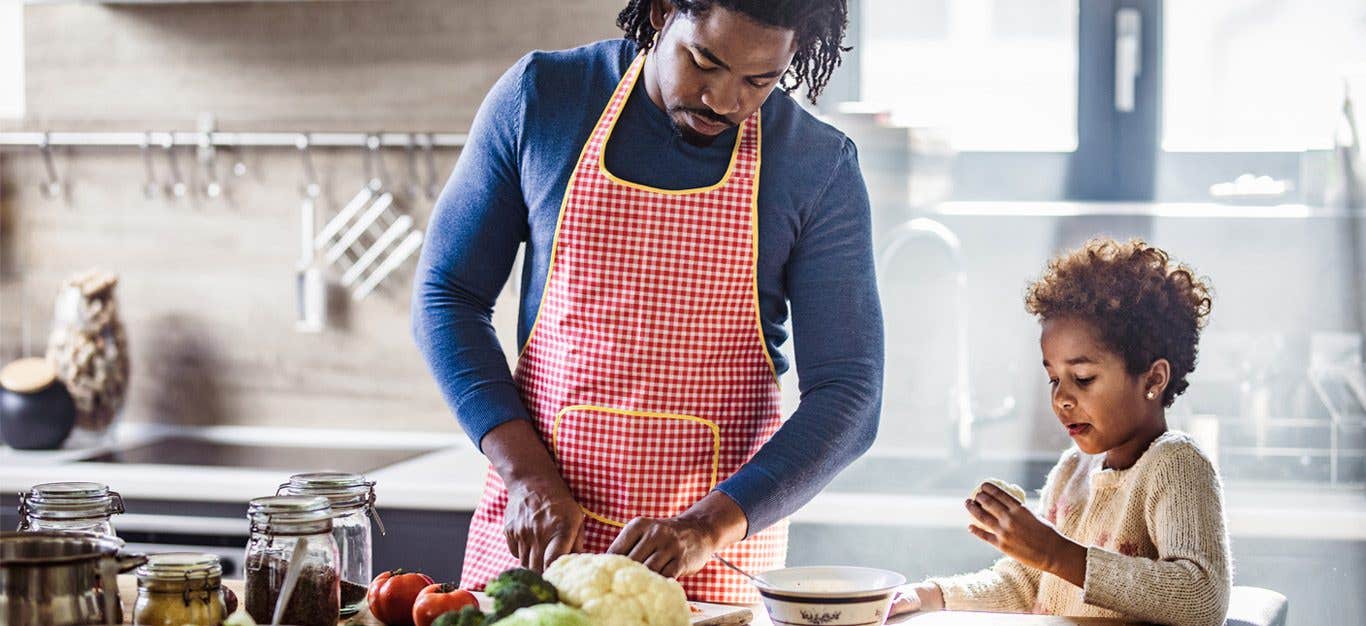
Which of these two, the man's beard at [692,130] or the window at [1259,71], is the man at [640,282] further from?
the window at [1259,71]

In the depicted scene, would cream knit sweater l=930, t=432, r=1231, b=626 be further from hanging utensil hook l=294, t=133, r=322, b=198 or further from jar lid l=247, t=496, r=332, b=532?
hanging utensil hook l=294, t=133, r=322, b=198

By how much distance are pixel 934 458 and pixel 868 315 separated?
38.7 inches

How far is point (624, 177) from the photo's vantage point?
5.32ft

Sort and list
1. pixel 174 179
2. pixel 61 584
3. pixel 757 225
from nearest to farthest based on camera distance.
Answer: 1. pixel 61 584
2. pixel 757 225
3. pixel 174 179

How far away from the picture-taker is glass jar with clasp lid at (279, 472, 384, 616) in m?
1.33

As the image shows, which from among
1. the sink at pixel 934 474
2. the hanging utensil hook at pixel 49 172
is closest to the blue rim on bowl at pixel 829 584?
the sink at pixel 934 474

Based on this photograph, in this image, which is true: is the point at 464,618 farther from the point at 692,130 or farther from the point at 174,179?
the point at 174,179

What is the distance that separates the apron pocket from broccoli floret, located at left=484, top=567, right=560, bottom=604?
470mm

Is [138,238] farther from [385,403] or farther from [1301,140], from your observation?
[1301,140]

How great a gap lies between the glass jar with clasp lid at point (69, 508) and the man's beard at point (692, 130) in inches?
26.3

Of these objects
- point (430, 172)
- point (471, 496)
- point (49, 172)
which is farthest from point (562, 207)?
point (49, 172)

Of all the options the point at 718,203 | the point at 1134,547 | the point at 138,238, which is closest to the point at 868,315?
the point at 718,203

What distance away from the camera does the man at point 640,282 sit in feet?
5.21

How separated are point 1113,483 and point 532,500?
65 cm
